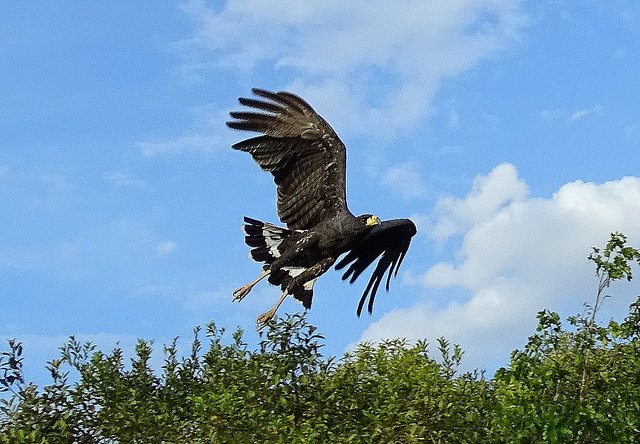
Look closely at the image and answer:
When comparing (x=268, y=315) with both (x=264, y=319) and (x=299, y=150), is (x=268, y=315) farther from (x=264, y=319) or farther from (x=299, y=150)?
(x=299, y=150)

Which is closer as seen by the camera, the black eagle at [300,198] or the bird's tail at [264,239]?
the black eagle at [300,198]

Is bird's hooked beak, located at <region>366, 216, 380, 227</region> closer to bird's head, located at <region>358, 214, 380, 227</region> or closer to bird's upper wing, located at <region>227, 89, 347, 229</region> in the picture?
bird's head, located at <region>358, 214, 380, 227</region>

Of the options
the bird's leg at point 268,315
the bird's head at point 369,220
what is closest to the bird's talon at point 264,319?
the bird's leg at point 268,315

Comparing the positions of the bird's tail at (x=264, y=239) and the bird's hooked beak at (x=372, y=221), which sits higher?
the bird's tail at (x=264, y=239)

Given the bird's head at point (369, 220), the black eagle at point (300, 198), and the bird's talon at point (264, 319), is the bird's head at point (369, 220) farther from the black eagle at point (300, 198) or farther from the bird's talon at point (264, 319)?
the bird's talon at point (264, 319)

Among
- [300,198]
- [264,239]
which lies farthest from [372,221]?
[264,239]

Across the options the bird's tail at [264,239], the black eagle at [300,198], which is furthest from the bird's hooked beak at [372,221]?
the bird's tail at [264,239]

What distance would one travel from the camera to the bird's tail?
14.2 m

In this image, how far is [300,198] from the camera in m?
13.7

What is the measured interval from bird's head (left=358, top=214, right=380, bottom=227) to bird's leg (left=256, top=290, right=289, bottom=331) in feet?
4.61

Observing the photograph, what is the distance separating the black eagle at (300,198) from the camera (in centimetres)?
1334

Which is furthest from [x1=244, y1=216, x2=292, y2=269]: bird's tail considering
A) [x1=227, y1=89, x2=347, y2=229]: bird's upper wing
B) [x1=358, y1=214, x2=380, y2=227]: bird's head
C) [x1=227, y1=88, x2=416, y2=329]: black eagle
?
[x1=358, y1=214, x2=380, y2=227]: bird's head

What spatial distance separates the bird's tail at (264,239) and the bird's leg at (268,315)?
60 cm

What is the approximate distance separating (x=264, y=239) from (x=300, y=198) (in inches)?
38.5
